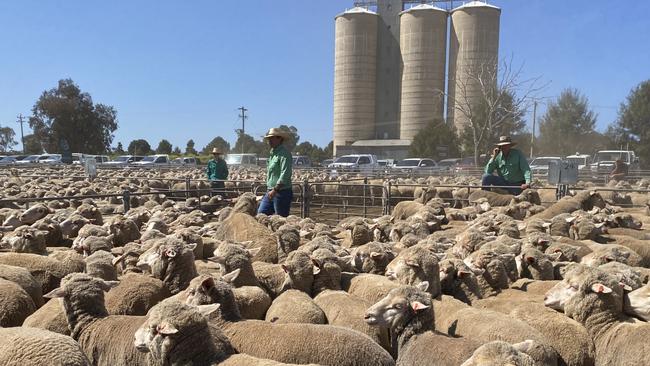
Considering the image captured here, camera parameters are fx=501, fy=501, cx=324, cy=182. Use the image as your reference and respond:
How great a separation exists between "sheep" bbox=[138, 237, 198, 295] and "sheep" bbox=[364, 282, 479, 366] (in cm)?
178

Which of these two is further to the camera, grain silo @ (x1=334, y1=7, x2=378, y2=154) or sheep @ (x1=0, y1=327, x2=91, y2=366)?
grain silo @ (x1=334, y1=7, x2=378, y2=154)

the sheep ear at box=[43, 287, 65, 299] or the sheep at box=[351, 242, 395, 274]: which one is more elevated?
the sheep ear at box=[43, 287, 65, 299]

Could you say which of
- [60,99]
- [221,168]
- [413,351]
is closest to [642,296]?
[413,351]

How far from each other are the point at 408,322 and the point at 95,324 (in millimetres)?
2135

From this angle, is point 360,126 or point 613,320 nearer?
point 613,320

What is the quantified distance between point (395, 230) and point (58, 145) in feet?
195

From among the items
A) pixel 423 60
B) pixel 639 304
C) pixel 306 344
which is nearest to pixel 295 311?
pixel 306 344

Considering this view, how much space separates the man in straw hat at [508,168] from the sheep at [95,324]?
7.92 metres

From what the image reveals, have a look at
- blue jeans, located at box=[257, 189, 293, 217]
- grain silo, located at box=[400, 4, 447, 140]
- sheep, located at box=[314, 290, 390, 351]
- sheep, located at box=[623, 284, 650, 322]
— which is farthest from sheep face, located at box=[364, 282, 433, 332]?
grain silo, located at box=[400, 4, 447, 140]

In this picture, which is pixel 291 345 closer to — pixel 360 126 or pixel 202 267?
pixel 202 267

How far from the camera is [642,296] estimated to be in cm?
355

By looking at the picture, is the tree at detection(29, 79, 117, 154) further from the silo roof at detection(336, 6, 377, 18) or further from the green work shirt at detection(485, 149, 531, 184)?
the green work shirt at detection(485, 149, 531, 184)

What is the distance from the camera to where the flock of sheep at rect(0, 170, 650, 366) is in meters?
2.88

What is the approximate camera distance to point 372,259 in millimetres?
5090
